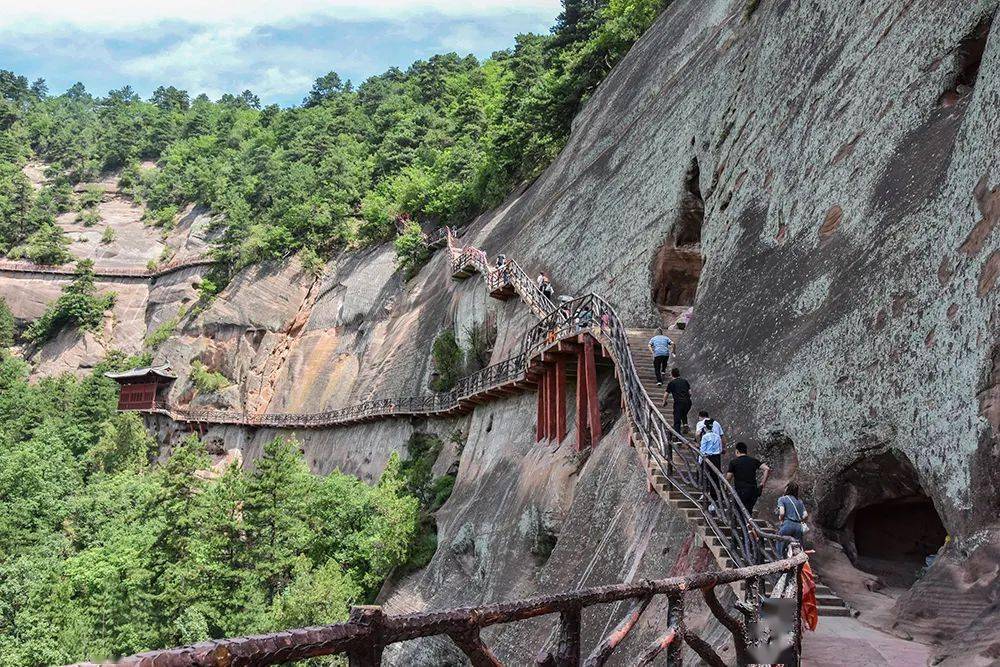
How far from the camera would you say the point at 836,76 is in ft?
48.0

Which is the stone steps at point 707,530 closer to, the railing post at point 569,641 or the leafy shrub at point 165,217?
the railing post at point 569,641

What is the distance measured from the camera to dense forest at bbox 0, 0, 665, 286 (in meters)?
41.0

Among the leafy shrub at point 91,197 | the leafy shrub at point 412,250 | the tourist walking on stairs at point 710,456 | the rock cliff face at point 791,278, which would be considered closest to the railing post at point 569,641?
the rock cliff face at point 791,278

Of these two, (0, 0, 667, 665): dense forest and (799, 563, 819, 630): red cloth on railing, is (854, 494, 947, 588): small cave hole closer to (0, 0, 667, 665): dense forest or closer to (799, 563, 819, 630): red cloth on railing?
(799, 563, 819, 630): red cloth on railing

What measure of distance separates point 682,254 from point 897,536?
11.2 m

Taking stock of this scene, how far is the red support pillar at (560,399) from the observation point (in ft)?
63.8

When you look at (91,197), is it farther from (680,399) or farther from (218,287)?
(680,399)

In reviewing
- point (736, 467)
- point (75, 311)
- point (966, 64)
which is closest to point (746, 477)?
point (736, 467)

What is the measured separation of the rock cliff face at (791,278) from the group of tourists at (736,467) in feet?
2.12

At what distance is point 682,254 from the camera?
21328mm

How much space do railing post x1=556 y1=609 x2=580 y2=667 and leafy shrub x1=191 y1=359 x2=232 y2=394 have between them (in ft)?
175

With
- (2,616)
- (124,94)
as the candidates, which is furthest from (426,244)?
(124,94)

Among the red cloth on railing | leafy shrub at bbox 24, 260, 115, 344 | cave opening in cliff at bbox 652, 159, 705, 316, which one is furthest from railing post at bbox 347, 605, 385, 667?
leafy shrub at bbox 24, 260, 115, 344

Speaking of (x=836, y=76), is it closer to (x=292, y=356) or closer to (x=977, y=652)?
(x=977, y=652)
